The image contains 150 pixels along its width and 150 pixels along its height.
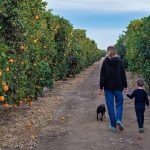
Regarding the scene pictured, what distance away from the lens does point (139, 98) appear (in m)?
11.6

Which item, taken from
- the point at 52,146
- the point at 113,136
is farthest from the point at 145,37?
the point at 52,146

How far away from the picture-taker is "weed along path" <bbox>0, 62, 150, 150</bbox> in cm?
1000

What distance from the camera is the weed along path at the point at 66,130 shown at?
10.0 m

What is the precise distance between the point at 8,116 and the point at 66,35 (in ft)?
48.9

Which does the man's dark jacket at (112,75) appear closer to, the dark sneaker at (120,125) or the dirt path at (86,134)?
the dark sneaker at (120,125)

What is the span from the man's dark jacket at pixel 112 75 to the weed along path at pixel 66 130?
1051 mm

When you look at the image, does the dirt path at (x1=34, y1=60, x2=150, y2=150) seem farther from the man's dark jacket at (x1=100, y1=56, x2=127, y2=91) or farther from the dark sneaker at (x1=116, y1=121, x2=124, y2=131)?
the man's dark jacket at (x1=100, y1=56, x2=127, y2=91)

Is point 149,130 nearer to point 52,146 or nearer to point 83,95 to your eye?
point 52,146

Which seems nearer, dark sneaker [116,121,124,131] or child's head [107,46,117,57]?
dark sneaker [116,121,124,131]

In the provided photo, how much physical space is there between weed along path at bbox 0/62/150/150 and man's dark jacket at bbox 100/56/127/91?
3.45 ft

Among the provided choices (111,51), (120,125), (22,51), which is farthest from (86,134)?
(22,51)

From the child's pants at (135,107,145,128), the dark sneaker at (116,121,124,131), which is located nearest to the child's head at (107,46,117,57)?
the child's pants at (135,107,145,128)

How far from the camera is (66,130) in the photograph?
38.4ft

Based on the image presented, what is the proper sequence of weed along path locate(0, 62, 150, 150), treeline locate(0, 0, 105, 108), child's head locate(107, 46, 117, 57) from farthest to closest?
child's head locate(107, 46, 117, 57) < treeline locate(0, 0, 105, 108) < weed along path locate(0, 62, 150, 150)
